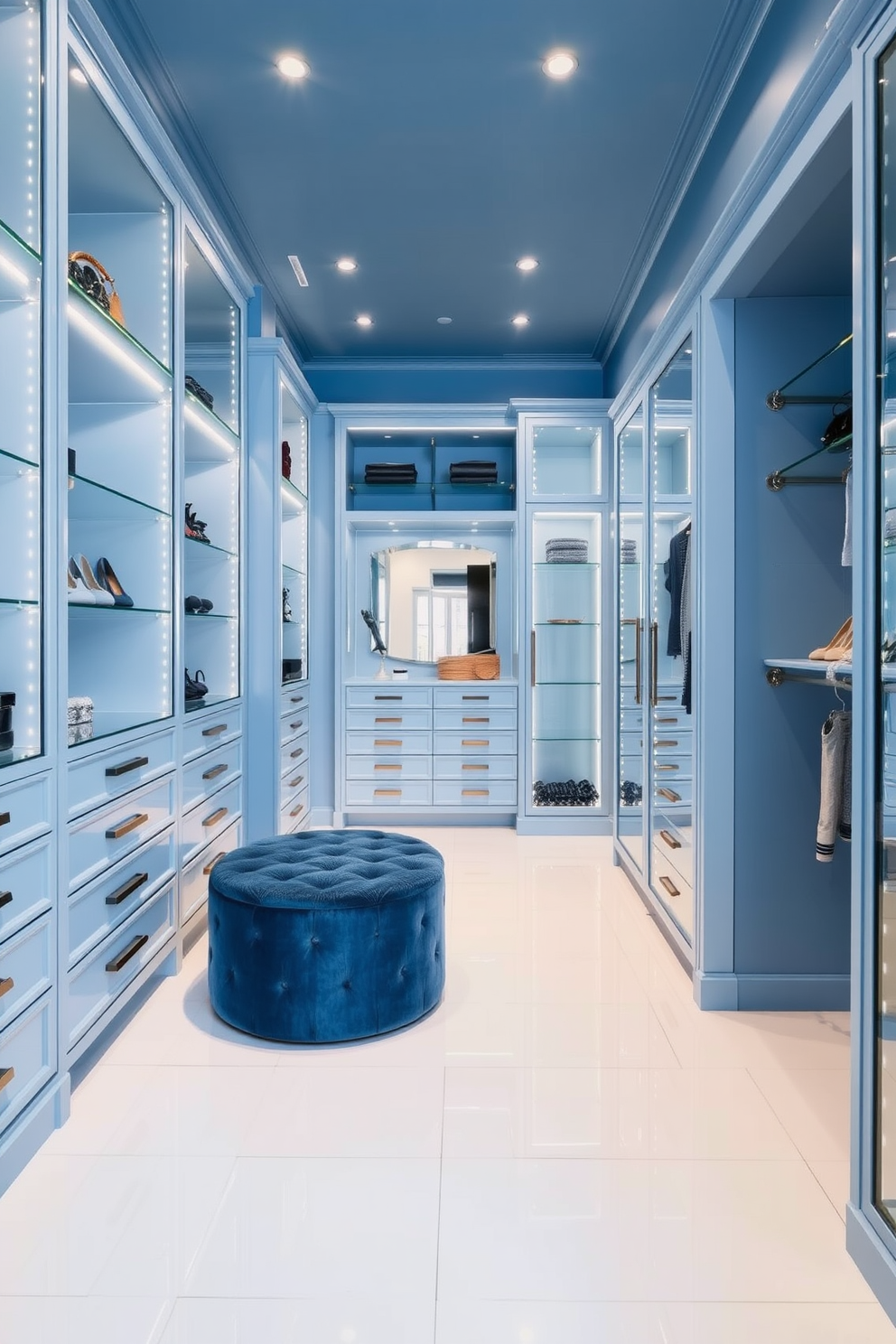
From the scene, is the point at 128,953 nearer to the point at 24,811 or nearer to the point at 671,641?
the point at 24,811

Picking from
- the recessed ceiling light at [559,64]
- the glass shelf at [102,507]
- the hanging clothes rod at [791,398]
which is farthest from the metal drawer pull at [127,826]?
the recessed ceiling light at [559,64]

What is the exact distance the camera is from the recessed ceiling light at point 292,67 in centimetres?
273

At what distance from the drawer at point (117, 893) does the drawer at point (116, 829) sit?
1.3 inches

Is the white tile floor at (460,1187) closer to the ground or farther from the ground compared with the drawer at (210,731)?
closer to the ground

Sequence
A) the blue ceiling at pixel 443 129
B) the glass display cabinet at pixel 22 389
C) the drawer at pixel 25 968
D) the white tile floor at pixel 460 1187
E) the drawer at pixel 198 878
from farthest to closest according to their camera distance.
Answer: the drawer at pixel 198 878, the blue ceiling at pixel 443 129, the glass display cabinet at pixel 22 389, the drawer at pixel 25 968, the white tile floor at pixel 460 1187

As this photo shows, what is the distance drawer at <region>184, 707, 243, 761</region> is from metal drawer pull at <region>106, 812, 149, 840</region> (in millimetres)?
457

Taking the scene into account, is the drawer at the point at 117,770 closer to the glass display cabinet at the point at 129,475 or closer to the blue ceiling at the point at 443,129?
the glass display cabinet at the point at 129,475

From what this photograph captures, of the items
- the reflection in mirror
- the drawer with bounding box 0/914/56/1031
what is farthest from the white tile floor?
the reflection in mirror

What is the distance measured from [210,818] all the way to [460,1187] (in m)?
A: 1.88

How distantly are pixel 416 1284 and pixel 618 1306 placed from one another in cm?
35

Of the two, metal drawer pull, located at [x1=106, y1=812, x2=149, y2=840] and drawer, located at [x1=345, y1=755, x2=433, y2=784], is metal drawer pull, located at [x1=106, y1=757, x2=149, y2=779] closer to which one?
metal drawer pull, located at [x1=106, y1=812, x2=149, y2=840]

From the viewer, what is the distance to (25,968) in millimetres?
1879

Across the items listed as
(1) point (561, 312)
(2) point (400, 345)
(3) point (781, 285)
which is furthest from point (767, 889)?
(2) point (400, 345)

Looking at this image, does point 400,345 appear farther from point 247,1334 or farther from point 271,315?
point 247,1334
